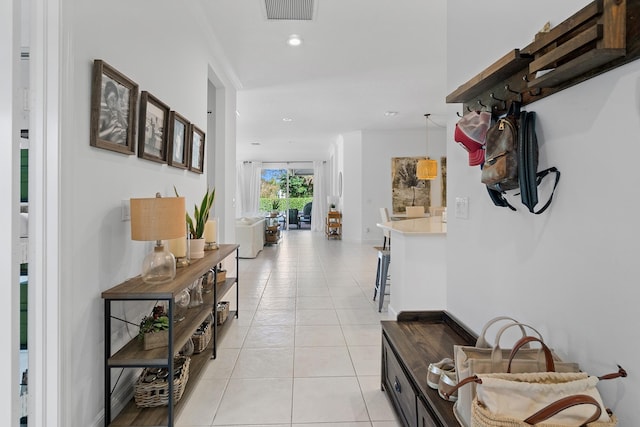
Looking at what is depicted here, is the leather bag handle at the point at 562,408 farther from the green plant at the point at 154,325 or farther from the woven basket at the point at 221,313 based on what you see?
the woven basket at the point at 221,313

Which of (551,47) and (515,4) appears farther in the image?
(515,4)

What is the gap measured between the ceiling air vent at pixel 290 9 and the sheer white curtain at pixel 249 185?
10.9 meters

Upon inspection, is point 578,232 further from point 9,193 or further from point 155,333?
point 9,193

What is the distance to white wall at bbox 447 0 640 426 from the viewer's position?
0.90 metres

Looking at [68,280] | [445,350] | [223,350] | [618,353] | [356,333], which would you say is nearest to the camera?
[618,353]

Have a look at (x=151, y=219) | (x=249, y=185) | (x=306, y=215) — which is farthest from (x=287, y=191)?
(x=151, y=219)

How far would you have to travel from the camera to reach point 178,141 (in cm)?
272

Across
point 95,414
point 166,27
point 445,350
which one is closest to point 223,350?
point 95,414

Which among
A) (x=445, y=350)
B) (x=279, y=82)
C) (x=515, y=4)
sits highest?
(x=279, y=82)

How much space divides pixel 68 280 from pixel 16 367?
0.39m

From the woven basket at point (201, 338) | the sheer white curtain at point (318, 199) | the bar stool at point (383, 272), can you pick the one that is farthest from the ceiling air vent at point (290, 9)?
the sheer white curtain at point (318, 199)

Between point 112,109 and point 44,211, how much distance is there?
2.12ft

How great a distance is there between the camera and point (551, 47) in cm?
110

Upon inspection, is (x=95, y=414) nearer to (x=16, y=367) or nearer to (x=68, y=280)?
(x=16, y=367)
